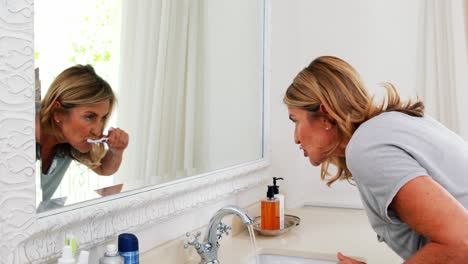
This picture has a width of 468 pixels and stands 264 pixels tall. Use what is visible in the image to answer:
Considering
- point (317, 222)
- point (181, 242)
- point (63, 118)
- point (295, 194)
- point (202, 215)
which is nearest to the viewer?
point (63, 118)

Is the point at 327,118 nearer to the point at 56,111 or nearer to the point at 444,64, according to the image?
the point at 56,111

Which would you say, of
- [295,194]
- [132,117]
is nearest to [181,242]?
[132,117]

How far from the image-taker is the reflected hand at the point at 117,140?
→ 0.99 metres

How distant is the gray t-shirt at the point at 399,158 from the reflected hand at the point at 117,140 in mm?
469

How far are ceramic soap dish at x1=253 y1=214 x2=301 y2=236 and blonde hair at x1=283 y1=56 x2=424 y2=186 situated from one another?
0.47 m

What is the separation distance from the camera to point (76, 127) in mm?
897

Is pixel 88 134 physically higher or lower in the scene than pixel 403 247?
higher

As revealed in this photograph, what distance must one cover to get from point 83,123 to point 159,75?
29 cm

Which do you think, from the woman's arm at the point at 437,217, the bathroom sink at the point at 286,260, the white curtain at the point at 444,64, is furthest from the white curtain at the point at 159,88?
the white curtain at the point at 444,64

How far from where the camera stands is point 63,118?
86 cm

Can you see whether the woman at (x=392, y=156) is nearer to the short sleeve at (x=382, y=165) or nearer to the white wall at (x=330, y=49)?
the short sleeve at (x=382, y=165)

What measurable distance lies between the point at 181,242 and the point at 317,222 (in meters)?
0.76

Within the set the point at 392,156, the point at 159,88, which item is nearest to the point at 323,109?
the point at 392,156

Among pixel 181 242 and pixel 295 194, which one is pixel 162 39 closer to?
pixel 181 242
